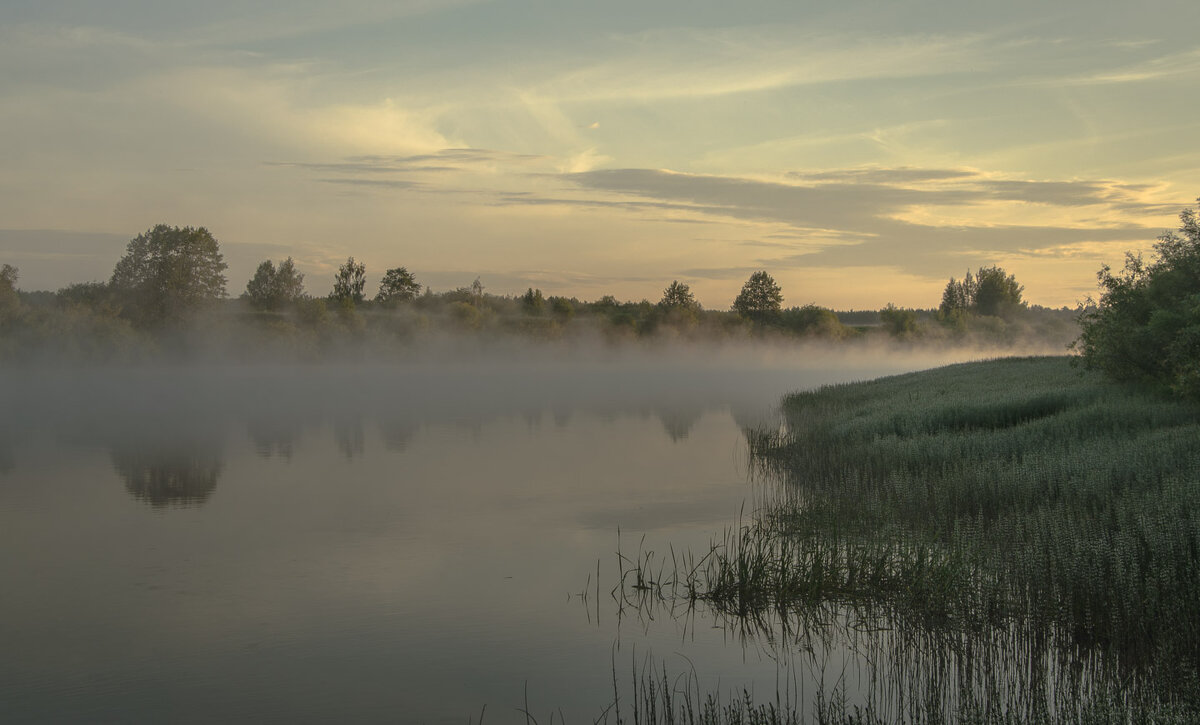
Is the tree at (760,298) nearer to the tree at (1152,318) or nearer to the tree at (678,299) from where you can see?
the tree at (678,299)

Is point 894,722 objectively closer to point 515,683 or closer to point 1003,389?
point 515,683

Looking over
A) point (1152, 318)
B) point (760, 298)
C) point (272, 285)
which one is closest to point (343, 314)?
point (272, 285)

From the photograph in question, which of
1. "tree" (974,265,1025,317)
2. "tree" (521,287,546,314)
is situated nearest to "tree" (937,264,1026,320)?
"tree" (974,265,1025,317)

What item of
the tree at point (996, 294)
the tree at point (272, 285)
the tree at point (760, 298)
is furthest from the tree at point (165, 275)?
the tree at point (996, 294)

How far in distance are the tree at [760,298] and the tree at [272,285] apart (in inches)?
2671

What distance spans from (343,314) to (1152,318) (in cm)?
10356

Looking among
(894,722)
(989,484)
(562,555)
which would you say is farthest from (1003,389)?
(894,722)

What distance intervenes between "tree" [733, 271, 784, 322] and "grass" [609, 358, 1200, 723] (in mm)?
127685

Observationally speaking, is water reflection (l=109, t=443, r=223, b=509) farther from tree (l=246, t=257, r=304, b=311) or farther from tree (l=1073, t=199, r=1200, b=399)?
tree (l=246, t=257, r=304, b=311)

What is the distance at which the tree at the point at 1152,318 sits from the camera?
24609 millimetres

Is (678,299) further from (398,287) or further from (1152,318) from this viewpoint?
(1152,318)

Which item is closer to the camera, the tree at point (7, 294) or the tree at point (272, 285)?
the tree at point (7, 294)

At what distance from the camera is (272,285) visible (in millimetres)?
133250

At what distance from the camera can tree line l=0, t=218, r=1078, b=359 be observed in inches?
3398
